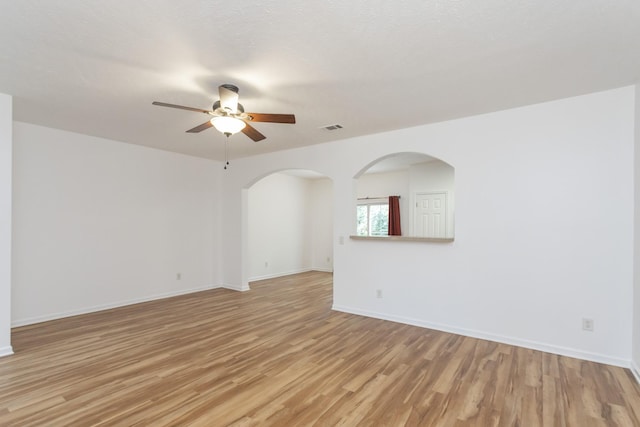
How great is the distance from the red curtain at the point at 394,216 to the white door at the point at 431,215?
0.66 metres

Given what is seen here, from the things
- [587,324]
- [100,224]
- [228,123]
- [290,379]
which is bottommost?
[290,379]

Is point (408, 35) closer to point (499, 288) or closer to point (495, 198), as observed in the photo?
point (495, 198)

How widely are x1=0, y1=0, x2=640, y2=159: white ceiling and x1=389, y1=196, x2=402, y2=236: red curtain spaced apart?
399 centimetres

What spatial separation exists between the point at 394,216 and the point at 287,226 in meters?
2.77

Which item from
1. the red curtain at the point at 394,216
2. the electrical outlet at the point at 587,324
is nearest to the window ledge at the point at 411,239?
the electrical outlet at the point at 587,324

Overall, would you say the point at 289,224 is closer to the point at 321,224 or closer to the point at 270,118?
the point at 321,224

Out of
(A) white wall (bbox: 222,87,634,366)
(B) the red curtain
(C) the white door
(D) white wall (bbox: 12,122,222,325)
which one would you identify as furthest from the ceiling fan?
(B) the red curtain

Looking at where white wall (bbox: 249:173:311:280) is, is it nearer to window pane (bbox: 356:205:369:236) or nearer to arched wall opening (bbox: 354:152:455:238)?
window pane (bbox: 356:205:369:236)

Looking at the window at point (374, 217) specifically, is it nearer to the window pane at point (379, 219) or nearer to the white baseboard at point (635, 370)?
the window pane at point (379, 219)

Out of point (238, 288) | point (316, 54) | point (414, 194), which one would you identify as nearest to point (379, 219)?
point (414, 194)

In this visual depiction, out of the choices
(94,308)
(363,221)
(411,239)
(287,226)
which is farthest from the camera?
(363,221)

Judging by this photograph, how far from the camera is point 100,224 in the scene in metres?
4.76

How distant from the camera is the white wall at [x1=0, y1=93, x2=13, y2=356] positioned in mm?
3109

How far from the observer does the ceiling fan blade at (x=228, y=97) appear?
9.14 ft
